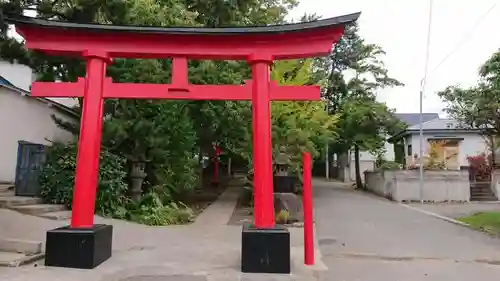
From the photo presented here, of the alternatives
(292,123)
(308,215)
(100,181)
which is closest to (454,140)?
(292,123)

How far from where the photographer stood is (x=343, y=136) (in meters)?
26.5

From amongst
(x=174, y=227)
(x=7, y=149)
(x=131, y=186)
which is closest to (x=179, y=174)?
(x=131, y=186)

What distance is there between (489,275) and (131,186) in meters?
9.23

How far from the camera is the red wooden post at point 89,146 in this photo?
22.7ft

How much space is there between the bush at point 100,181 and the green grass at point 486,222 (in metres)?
10.2

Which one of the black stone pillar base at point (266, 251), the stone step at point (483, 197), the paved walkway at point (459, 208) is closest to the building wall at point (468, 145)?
the stone step at point (483, 197)

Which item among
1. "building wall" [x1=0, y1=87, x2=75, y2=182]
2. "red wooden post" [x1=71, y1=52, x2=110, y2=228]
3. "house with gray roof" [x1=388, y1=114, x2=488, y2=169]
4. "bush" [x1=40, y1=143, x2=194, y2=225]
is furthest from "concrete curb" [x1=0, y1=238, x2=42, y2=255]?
"house with gray roof" [x1=388, y1=114, x2=488, y2=169]

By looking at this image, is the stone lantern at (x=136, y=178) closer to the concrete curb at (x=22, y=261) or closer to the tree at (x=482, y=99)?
the concrete curb at (x=22, y=261)

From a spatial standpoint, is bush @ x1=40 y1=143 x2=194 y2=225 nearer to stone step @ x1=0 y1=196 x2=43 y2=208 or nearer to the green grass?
stone step @ x1=0 y1=196 x2=43 y2=208

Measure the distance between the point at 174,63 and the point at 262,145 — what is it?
2.01 m

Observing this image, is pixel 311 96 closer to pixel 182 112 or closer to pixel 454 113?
pixel 182 112

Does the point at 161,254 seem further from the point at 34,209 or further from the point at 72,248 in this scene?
the point at 34,209

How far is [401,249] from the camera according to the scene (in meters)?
9.31

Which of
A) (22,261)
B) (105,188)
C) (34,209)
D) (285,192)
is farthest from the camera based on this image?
(285,192)
